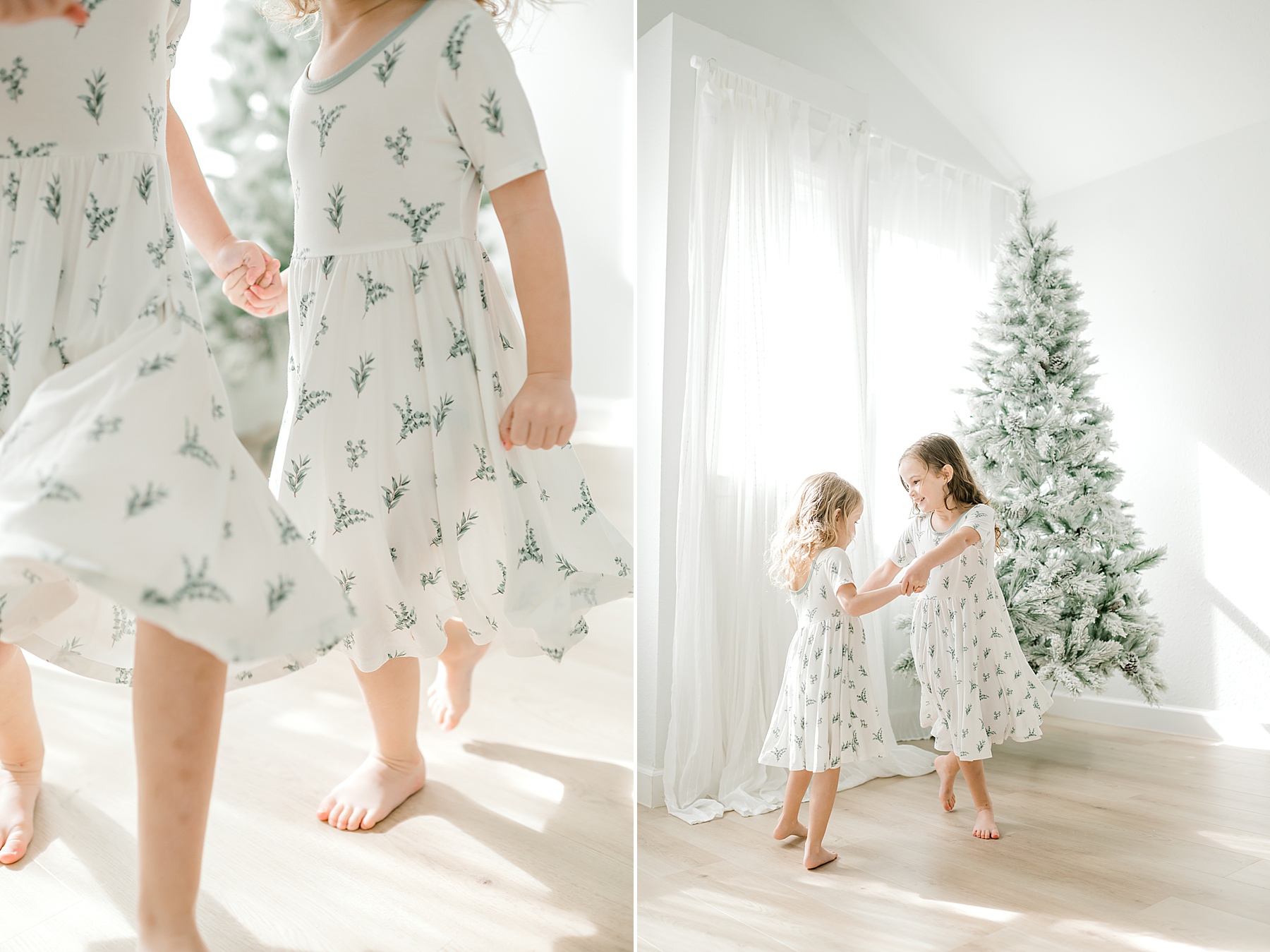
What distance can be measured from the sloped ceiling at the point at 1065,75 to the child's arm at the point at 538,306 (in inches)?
Answer: 34.6

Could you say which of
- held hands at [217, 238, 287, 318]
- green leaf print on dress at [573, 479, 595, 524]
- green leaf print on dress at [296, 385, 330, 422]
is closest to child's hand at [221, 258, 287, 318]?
held hands at [217, 238, 287, 318]

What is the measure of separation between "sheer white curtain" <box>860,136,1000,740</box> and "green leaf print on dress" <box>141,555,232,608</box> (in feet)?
3.12

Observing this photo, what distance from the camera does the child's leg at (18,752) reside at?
678 mm

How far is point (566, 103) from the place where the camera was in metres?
0.85

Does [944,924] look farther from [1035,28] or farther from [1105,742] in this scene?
[1035,28]

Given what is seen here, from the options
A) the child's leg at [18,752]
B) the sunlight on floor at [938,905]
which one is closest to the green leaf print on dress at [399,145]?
the child's leg at [18,752]

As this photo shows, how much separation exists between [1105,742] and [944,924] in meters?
0.45

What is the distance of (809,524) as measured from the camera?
4.03 feet

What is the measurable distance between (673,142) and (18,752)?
3.61ft

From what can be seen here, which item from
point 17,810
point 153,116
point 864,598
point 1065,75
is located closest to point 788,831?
point 864,598

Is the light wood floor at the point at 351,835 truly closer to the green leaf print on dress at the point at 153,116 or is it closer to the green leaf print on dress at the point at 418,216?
the green leaf print on dress at the point at 418,216

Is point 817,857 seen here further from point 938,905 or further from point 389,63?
point 389,63

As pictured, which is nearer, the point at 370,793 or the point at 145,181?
the point at 145,181

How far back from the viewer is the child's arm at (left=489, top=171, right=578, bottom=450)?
2.17ft
